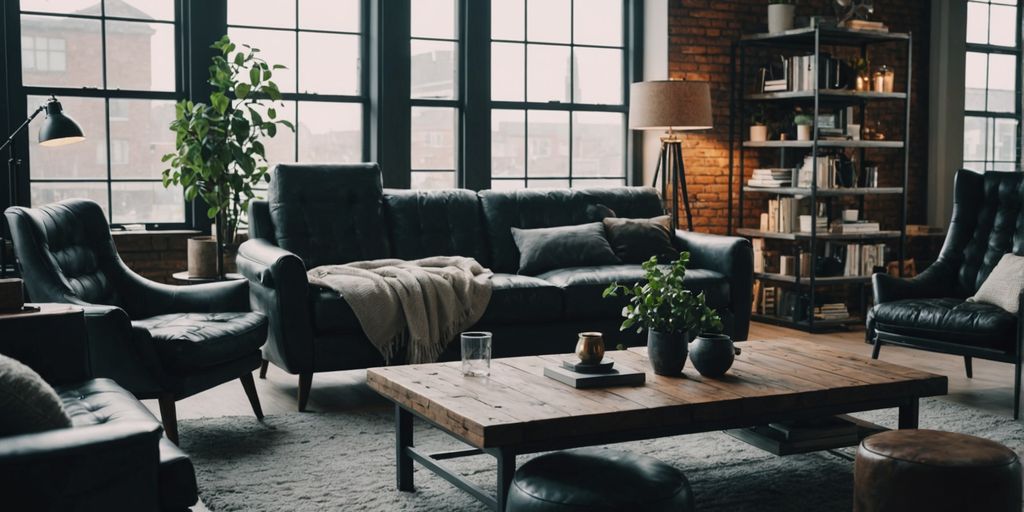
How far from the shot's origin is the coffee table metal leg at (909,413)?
341cm

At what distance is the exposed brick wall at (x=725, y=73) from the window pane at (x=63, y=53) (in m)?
3.65

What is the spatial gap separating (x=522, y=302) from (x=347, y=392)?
0.90 m

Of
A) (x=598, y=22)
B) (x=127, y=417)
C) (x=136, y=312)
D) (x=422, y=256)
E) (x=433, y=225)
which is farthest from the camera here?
(x=598, y=22)

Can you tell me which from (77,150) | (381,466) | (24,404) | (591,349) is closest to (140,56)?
(77,150)

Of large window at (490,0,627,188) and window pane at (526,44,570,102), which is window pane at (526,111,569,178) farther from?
window pane at (526,44,570,102)

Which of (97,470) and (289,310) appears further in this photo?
(289,310)

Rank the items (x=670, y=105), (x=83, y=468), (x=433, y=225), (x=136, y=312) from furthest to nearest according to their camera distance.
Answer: (x=670, y=105)
(x=433, y=225)
(x=136, y=312)
(x=83, y=468)

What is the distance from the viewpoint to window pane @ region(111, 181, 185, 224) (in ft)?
20.1

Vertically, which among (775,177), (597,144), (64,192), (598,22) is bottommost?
(64,192)

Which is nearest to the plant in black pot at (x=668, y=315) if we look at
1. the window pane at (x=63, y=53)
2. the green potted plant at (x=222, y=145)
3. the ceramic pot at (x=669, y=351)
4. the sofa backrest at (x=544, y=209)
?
the ceramic pot at (x=669, y=351)

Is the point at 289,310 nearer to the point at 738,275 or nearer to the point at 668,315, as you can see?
the point at 668,315

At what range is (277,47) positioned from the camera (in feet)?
21.2

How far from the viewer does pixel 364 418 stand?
437 centimetres

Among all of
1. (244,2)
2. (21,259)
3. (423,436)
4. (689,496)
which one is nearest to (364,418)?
(423,436)
